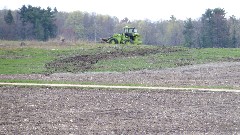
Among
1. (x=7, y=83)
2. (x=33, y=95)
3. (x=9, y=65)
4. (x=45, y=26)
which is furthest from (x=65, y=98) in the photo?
(x=45, y=26)

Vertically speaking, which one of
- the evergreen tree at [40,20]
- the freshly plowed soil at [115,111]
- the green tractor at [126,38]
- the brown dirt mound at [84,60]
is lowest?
the freshly plowed soil at [115,111]

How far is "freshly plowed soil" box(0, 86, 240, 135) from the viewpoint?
38.7 ft

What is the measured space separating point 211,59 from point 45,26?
169 feet

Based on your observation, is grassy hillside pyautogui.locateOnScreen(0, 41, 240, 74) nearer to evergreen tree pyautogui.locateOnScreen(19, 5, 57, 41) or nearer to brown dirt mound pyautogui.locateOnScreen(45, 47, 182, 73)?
brown dirt mound pyautogui.locateOnScreen(45, 47, 182, 73)

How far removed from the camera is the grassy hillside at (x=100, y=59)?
2547 cm

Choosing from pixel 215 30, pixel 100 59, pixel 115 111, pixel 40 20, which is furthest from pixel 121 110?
pixel 40 20

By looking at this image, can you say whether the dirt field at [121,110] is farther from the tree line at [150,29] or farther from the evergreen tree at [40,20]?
the evergreen tree at [40,20]

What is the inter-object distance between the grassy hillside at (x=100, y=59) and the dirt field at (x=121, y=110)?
4054 mm

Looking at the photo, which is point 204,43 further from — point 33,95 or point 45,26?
point 33,95

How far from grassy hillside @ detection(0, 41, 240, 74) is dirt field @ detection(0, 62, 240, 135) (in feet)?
13.3

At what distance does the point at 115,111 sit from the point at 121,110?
264mm

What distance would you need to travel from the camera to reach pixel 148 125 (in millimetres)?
12180

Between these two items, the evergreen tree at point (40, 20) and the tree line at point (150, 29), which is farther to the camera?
the evergreen tree at point (40, 20)

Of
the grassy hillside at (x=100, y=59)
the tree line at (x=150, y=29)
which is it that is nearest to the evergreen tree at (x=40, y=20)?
the tree line at (x=150, y=29)
